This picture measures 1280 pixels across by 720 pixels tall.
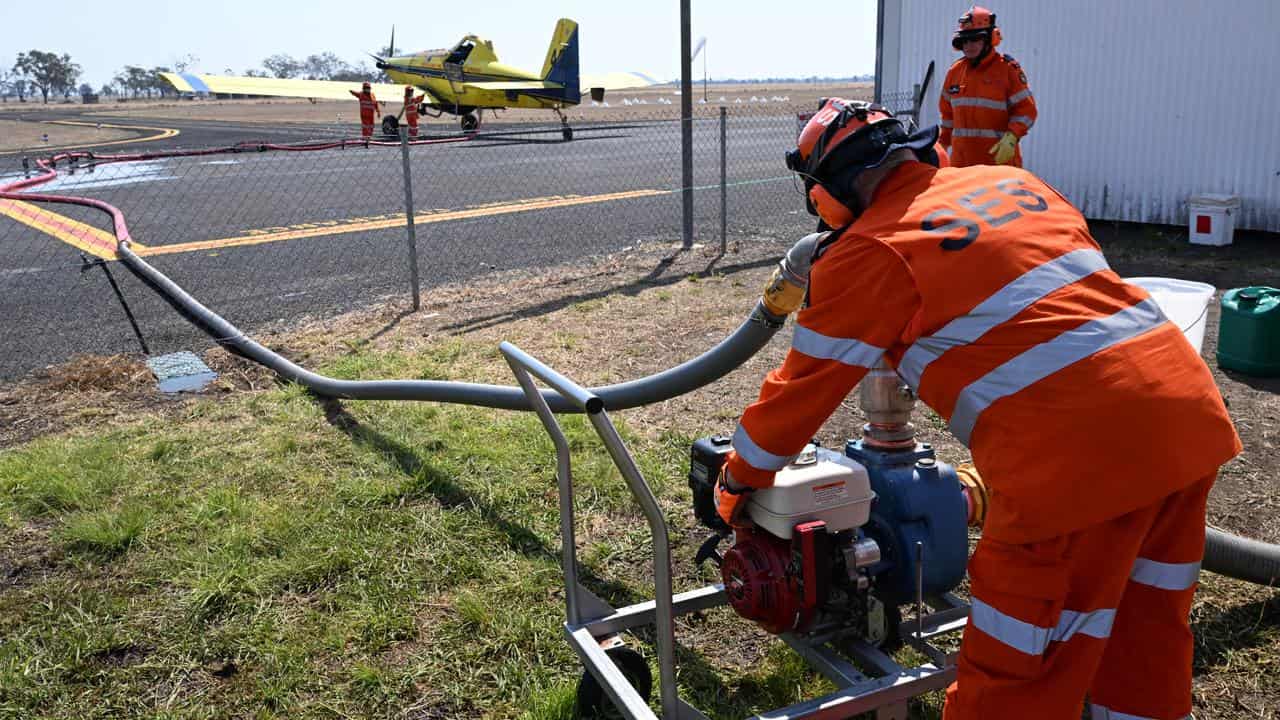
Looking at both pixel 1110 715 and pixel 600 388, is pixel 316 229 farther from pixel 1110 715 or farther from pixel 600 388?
pixel 1110 715

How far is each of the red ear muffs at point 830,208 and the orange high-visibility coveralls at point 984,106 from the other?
522 centimetres

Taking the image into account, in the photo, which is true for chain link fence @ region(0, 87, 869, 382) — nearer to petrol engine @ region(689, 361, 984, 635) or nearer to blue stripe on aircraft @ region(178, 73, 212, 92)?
petrol engine @ region(689, 361, 984, 635)

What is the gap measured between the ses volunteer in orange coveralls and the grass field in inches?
34.9

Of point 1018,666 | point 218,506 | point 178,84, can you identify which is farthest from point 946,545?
point 178,84

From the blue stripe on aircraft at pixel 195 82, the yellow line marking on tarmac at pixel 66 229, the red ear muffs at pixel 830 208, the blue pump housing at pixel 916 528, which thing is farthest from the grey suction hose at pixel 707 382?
the blue stripe on aircraft at pixel 195 82

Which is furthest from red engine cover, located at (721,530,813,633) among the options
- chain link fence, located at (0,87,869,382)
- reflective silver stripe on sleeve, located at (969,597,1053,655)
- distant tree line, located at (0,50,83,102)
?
distant tree line, located at (0,50,83,102)

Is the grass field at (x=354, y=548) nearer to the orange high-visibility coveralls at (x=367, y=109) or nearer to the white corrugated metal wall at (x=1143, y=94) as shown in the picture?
the white corrugated metal wall at (x=1143, y=94)

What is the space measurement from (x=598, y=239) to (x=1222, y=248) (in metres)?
6.13

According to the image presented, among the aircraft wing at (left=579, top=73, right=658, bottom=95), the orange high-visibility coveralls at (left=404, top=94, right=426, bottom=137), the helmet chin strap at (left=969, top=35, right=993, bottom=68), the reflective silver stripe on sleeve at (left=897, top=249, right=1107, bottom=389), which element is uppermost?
the aircraft wing at (left=579, top=73, right=658, bottom=95)

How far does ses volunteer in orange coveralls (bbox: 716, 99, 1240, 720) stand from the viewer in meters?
1.91

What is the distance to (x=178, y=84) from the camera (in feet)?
112

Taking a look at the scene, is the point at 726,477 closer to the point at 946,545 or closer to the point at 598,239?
the point at 946,545

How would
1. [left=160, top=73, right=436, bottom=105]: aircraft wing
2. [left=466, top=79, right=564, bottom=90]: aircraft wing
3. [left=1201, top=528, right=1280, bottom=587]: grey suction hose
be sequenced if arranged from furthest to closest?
1. [left=160, top=73, right=436, bottom=105]: aircraft wing
2. [left=466, top=79, right=564, bottom=90]: aircraft wing
3. [left=1201, top=528, right=1280, bottom=587]: grey suction hose

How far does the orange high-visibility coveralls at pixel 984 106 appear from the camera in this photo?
716 cm
